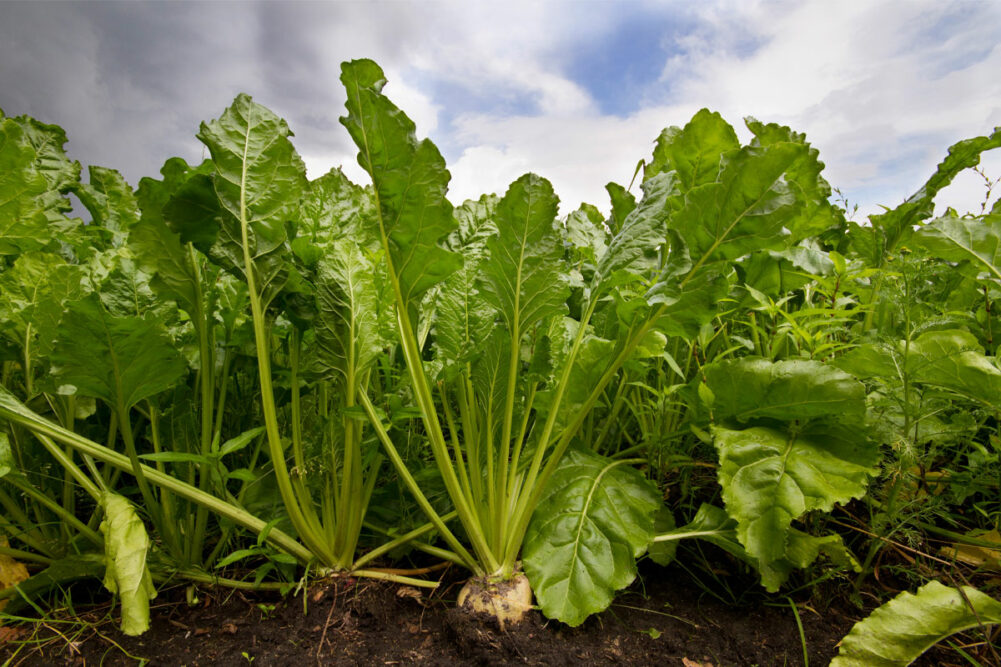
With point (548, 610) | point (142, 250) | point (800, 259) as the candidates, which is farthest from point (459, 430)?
point (800, 259)

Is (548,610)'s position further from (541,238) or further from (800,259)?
(800,259)

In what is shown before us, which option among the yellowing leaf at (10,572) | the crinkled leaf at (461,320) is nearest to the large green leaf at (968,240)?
the crinkled leaf at (461,320)

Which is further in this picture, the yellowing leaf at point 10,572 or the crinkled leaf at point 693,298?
the yellowing leaf at point 10,572

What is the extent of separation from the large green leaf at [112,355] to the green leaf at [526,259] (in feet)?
2.30

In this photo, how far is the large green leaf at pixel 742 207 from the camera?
1167 mm

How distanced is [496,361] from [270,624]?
0.76m

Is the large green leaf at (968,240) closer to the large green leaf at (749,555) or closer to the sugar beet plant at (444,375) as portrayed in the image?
the sugar beet plant at (444,375)

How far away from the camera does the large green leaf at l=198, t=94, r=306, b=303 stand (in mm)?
1236

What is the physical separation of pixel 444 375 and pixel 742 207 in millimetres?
731

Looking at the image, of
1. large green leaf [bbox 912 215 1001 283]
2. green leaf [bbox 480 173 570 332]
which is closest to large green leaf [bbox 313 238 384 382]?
green leaf [bbox 480 173 570 332]

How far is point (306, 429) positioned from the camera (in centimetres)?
152

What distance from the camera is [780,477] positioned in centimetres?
124

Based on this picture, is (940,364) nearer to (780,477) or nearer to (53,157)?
(780,477)

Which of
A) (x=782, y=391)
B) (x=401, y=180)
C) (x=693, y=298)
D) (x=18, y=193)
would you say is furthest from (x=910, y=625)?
(x=18, y=193)
